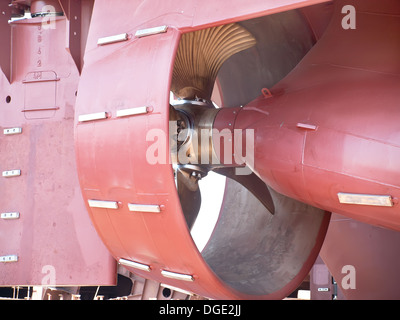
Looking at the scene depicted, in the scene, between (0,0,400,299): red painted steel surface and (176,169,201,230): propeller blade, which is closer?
(0,0,400,299): red painted steel surface

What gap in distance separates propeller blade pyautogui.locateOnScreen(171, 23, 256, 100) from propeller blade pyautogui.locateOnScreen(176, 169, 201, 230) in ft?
1.96

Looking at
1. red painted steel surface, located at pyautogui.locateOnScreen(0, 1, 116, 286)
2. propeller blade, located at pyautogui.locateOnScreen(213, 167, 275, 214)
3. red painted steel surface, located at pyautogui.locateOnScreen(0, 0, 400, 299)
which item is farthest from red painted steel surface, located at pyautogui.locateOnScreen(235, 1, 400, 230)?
red painted steel surface, located at pyautogui.locateOnScreen(0, 1, 116, 286)

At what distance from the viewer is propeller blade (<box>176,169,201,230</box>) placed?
4.69 m

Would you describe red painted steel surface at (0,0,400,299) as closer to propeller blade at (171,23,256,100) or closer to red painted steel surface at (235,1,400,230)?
red painted steel surface at (235,1,400,230)

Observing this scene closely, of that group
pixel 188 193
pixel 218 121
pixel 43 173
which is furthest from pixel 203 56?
pixel 43 173

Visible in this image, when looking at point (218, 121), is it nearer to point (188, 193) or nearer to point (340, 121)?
point (188, 193)

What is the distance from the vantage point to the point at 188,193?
15.6 feet

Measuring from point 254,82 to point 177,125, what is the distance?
4.12ft

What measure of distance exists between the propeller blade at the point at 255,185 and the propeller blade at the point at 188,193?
34 centimetres

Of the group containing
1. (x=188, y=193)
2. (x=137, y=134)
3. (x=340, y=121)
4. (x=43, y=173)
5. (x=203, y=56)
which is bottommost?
(x=188, y=193)

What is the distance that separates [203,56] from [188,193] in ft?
3.37

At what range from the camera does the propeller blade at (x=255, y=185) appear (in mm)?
5023

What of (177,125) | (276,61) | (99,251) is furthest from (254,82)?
(99,251)

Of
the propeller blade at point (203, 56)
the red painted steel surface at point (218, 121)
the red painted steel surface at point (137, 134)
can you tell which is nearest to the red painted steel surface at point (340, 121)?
the red painted steel surface at point (218, 121)
